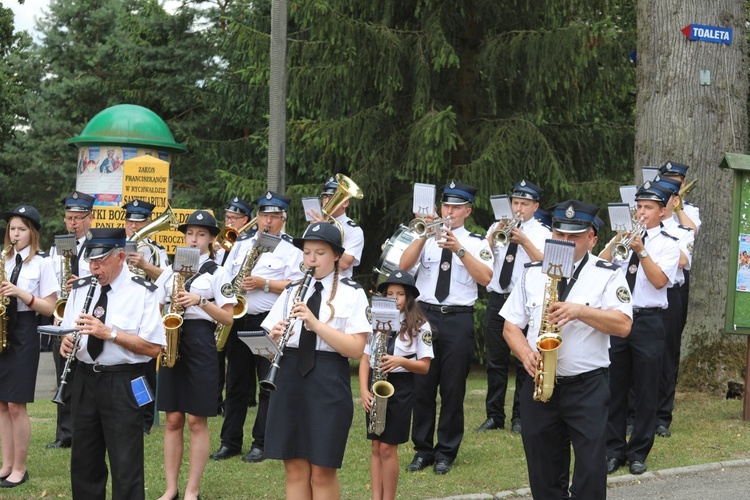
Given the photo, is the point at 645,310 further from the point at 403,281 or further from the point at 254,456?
the point at 254,456

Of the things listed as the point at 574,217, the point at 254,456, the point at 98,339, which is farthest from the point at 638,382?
the point at 98,339

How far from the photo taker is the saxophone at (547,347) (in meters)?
6.12

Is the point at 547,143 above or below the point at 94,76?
below

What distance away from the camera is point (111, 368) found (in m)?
6.63

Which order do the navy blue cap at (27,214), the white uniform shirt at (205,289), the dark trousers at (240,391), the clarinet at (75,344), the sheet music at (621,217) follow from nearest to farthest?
the clarinet at (75,344) < the sheet music at (621,217) < the white uniform shirt at (205,289) < the navy blue cap at (27,214) < the dark trousers at (240,391)

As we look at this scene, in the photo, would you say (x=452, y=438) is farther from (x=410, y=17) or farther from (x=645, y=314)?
(x=410, y=17)

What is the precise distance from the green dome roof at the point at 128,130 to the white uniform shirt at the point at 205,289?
24.2 ft

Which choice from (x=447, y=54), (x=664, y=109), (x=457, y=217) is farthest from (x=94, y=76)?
(x=457, y=217)

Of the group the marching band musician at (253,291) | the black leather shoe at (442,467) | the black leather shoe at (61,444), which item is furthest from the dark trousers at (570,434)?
the black leather shoe at (61,444)

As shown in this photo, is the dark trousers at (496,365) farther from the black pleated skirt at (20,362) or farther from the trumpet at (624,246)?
the black pleated skirt at (20,362)

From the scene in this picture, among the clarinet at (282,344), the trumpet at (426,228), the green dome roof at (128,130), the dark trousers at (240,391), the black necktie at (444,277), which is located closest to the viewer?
the clarinet at (282,344)

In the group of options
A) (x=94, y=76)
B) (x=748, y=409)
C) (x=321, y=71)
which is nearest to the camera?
(x=748, y=409)

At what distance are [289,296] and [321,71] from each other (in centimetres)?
1085

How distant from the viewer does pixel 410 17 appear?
17078 millimetres
